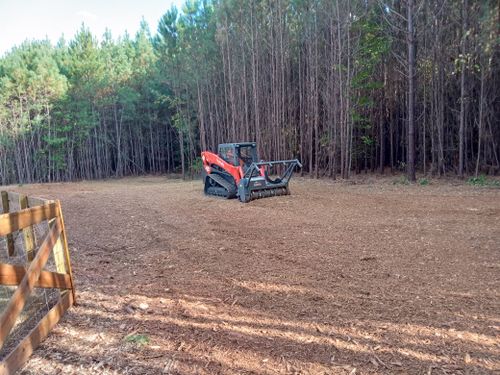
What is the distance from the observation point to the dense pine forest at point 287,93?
41.8 ft

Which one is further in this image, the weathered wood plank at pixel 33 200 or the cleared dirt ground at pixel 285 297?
the weathered wood plank at pixel 33 200

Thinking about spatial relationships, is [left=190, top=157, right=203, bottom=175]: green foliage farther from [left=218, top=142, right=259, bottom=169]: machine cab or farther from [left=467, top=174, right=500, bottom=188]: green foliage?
[left=467, top=174, right=500, bottom=188]: green foliage

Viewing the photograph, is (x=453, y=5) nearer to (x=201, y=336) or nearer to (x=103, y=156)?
(x=201, y=336)

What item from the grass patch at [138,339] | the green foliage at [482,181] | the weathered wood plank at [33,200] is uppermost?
the weathered wood plank at [33,200]

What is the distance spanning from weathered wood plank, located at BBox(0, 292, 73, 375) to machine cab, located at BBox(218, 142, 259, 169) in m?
6.52

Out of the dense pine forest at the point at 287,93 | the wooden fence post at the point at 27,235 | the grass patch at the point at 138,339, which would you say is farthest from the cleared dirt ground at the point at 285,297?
the dense pine forest at the point at 287,93

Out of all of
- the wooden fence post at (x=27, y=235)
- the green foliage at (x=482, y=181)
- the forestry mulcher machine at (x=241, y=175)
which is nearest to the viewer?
the wooden fence post at (x=27, y=235)

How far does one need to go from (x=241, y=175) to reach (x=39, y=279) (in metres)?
6.69

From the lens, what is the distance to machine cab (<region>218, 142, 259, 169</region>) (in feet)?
31.0

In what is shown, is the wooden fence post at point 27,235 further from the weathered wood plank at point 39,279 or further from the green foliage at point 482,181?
the green foliage at point 482,181

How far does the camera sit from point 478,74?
1253 cm

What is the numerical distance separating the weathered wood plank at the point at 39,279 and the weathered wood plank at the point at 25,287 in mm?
47

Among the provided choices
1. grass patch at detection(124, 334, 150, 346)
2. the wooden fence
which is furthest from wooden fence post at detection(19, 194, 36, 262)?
grass patch at detection(124, 334, 150, 346)

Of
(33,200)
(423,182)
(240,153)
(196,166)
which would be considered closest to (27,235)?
(33,200)
